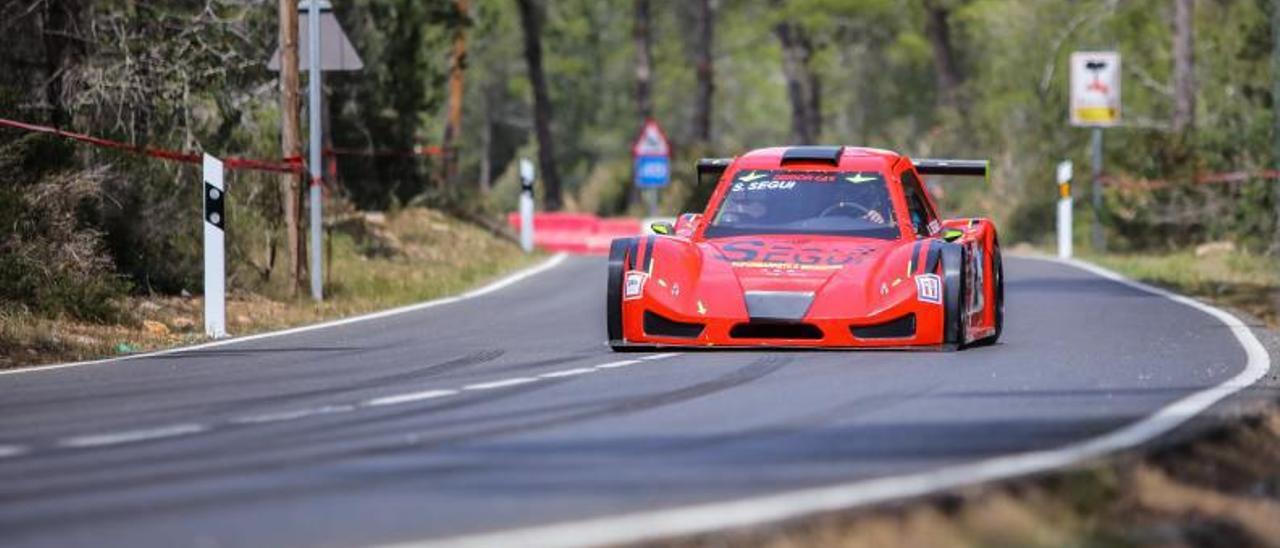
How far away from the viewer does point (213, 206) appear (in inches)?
696

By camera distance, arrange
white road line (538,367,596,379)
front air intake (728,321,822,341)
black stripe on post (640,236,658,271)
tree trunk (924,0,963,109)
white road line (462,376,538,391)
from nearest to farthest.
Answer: white road line (462,376,538,391) < white road line (538,367,596,379) < front air intake (728,321,822,341) < black stripe on post (640,236,658,271) < tree trunk (924,0,963,109)

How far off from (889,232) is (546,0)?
160 feet

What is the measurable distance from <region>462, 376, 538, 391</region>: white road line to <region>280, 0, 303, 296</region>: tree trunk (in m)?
9.82

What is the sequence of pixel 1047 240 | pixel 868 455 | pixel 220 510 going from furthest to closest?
1. pixel 1047 240
2. pixel 868 455
3. pixel 220 510

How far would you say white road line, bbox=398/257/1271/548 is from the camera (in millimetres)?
6555

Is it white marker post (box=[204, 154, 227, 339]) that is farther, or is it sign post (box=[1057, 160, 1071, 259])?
sign post (box=[1057, 160, 1071, 259])

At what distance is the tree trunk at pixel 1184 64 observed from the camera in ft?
133

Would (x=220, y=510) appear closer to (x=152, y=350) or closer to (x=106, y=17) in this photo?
(x=152, y=350)

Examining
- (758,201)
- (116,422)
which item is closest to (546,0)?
(758,201)

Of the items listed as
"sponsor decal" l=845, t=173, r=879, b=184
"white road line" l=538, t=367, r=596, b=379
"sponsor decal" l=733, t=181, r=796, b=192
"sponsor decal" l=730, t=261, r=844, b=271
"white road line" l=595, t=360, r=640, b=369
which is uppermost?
"sponsor decal" l=845, t=173, r=879, b=184

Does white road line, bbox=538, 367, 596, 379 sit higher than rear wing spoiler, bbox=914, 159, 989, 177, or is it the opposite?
rear wing spoiler, bbox=914, 159, 989, 177

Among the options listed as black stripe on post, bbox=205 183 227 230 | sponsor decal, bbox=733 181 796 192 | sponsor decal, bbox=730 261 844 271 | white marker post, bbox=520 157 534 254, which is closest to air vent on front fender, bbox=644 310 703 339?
sponsor decal, bbox=730 261 844 271

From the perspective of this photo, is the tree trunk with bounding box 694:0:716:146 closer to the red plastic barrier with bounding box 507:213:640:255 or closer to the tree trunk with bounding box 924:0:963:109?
the tree trunk with bounding box 924:0:963:109

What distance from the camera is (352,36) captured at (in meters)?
33.4
